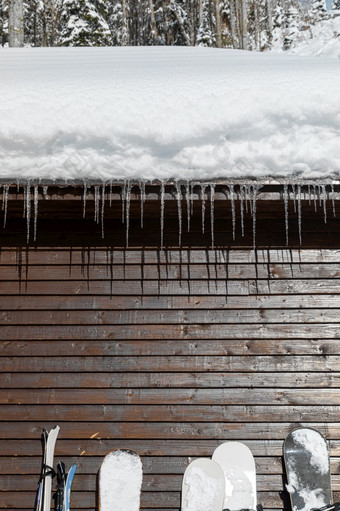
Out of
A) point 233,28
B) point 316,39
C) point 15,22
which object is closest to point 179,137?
point 15,22

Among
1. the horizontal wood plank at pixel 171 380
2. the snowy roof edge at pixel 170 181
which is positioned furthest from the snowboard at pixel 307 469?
the snowy roof edge at pixel 170 181

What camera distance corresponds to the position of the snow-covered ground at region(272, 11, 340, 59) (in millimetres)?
19781

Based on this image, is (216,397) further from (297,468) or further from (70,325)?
(70,325)

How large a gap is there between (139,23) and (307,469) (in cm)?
2019

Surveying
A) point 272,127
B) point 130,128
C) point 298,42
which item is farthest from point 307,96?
point 298,42

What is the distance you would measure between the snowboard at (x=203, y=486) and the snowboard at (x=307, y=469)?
1.60ft

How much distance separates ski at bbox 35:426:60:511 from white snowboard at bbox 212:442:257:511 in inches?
45.4

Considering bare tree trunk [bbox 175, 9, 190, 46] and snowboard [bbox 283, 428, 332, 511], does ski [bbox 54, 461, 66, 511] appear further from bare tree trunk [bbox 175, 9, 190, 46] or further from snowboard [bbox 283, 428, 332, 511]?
bare tree trunk [bbox 175, 9, 190, 46]

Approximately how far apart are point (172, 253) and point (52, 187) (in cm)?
107

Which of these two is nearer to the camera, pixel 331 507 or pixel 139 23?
pixel 331 507

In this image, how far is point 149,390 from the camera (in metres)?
3.15

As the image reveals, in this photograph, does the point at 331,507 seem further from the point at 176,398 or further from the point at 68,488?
the point at 68,488

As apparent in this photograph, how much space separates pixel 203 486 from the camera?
112 inches

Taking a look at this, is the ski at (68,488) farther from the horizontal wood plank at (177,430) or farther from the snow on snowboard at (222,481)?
the snow on snowboard at (222,481)
